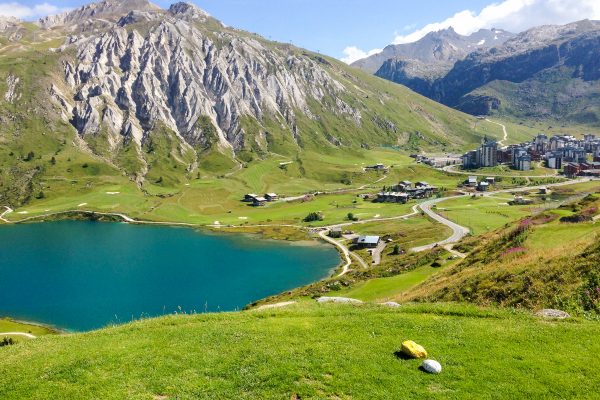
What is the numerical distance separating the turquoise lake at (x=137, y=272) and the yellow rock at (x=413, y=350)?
215ft

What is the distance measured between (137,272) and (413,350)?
403 ft

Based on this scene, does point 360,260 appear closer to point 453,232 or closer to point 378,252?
point 378,252

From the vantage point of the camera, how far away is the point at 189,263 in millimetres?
143375

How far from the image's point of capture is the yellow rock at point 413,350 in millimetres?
23938

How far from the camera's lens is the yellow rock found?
23.9m

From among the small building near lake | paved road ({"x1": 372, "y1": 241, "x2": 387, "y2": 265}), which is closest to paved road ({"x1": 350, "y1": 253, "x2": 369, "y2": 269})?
paved road ({"x1": 372, "y1": 241, "x2": 387, "y2": 265})

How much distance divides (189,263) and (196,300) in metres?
Answer: 35.7

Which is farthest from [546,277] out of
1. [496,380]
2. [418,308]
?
[496,380]

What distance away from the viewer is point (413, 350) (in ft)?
78.7

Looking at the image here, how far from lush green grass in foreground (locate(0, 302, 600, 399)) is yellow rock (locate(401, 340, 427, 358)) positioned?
651 mm

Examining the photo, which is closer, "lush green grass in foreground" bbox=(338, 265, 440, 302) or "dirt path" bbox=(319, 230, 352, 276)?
"lush green grass in foreground" bbox=(338, 265, 440, 302)

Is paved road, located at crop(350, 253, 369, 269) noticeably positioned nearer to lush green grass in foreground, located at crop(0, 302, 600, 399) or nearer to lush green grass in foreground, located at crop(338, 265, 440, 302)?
lush green grass in foreground, located at crop(338, 265, 440, 302)

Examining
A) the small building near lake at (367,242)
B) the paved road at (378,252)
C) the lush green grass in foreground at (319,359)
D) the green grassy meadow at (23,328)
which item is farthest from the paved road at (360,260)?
the lush green grass in foreground at (319,359)

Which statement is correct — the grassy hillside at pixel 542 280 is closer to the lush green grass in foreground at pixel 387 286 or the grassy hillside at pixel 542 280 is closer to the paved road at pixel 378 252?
the lush green grass in foreground at pixel 387 286
